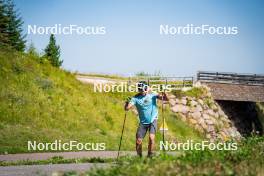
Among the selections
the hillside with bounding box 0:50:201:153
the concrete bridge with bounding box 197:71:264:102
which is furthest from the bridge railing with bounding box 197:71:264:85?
the hillside with bounding box 0:50:201:153

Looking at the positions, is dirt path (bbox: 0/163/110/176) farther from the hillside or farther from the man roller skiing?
the hillside

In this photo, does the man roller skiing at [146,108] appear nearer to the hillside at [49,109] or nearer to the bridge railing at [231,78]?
the hillside at [49,109]

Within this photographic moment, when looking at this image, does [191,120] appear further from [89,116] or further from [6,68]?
[6,68]

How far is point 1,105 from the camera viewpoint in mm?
24547

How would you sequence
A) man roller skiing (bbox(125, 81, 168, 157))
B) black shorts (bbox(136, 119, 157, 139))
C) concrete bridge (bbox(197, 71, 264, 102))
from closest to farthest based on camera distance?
man roller skiing (bbox(125, 81, 168, 157)) < black shorts (bbox(136, 119, 157, 139)) < concrete bridge (bbox(197, 71, 264, 102))

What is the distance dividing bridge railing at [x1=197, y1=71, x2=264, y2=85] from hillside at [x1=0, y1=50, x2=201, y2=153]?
1554 cm

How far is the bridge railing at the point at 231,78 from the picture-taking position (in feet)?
164

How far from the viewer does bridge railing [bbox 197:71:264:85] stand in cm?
5000

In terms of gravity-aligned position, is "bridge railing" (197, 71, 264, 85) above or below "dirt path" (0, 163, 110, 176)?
above

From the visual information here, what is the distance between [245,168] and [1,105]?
62.6 ft

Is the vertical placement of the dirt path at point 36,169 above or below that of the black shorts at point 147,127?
below

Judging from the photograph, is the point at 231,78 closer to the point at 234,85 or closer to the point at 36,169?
the point at 234,85

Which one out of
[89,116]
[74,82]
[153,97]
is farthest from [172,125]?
[153,97]

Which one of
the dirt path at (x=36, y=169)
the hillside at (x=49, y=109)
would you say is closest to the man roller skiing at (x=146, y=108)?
the dirt path at (x=36, y=169)
